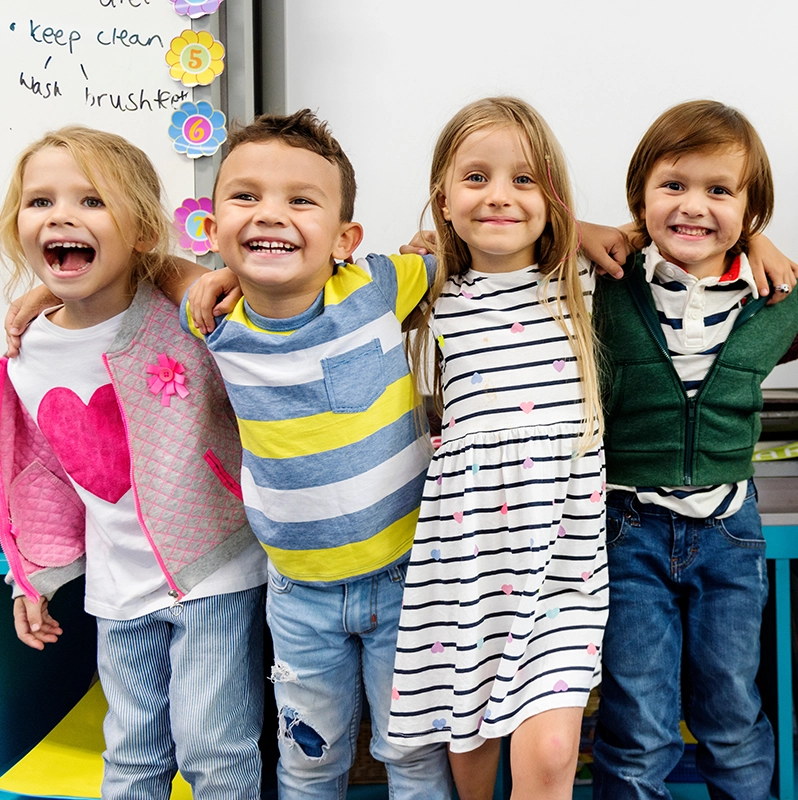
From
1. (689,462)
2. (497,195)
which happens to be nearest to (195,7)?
(497,195)

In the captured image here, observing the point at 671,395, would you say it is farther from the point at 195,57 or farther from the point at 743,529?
the point at 195,57

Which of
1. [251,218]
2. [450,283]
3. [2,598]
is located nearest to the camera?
[251,218]

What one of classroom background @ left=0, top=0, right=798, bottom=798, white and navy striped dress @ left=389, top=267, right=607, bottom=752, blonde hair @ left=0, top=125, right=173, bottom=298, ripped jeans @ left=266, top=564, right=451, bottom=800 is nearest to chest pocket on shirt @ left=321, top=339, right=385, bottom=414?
white and navy striped dress @ left=389, top=267, right=607, bottom=752

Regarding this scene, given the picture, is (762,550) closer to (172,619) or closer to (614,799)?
(614,799)

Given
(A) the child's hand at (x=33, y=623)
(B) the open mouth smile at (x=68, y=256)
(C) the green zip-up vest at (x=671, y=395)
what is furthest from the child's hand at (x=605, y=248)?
(A) the child's hand at (x=33, y=623)

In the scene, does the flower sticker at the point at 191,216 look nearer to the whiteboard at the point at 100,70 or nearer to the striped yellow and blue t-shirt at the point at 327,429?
the whiteboard at the point at 100,70

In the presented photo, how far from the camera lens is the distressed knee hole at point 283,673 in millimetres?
969

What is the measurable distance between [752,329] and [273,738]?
97cm

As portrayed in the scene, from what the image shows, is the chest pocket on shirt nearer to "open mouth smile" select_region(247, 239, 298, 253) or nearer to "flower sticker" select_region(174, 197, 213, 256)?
"open mouth smile" select_region(247, 239, 298, 253)

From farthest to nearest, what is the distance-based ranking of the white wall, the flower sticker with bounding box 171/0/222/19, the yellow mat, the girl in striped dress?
the white wall < the flower sticker with bounding box 171/0/222/19 < the yellow mat < the girl in striped dress

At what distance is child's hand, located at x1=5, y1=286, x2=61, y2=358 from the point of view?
1064 millimetres

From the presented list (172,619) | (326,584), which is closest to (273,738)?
(172,619)

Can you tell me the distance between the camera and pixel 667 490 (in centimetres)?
98

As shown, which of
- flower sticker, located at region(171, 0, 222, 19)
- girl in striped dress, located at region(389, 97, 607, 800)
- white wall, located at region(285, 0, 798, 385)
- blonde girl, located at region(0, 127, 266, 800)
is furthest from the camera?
white wall, located at region(285, 0, 798, 385)
